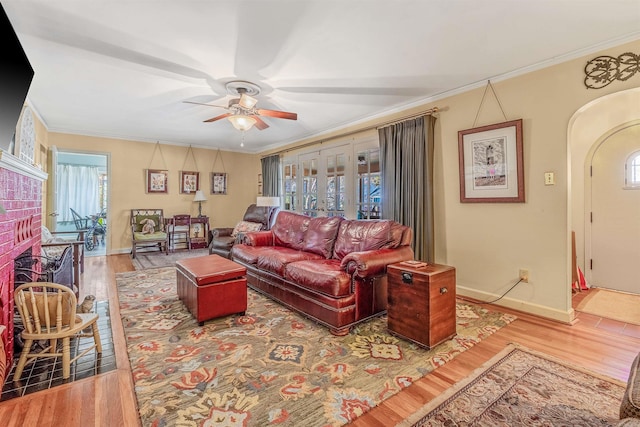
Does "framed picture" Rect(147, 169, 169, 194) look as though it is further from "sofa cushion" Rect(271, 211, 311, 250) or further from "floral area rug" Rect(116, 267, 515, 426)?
"floral area rug" Rect(116, 267, 515, 426)

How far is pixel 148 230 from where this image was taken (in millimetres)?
5945

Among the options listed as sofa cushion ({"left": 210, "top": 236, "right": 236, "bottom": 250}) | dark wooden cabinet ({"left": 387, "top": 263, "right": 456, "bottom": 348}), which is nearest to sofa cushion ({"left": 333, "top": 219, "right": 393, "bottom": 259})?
dark wooden cabinet ({"left": 387, "top": 263, "right": 456, "bottom": 348})

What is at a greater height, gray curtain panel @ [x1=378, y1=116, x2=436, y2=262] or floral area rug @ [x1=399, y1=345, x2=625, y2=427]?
gray curtain panel @ [x1=378, y1=116, x2=436, y2=262]

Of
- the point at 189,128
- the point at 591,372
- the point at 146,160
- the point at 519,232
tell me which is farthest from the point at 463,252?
the point at 146,160

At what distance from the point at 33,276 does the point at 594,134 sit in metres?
6.13

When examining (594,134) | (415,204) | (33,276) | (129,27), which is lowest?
(33,276)

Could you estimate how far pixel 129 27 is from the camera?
7.49 ft

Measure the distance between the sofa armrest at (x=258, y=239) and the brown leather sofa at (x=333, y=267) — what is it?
5.2 inches

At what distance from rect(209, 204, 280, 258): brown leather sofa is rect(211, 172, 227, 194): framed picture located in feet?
5.93

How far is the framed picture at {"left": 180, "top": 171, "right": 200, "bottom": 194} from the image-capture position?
6703mm

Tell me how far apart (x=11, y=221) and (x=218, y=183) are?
5.38 meters

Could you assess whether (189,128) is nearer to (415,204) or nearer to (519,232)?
(415,204)

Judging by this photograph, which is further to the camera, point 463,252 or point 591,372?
point 463,252

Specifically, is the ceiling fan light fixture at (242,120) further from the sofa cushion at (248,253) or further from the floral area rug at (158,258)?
the floral area rug at (158,258)
